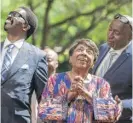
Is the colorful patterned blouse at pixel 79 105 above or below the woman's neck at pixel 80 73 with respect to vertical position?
below

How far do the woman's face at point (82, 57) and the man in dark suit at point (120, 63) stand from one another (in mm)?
812

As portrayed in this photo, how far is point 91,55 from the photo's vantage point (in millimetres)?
5188

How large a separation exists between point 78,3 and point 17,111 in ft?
25.0

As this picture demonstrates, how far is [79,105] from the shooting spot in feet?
16.5

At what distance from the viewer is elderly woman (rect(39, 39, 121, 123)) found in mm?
4988

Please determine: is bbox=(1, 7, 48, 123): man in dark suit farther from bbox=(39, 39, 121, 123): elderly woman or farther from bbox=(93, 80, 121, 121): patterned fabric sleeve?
bbox=(93, 80, 121, 121): patterned fabric sleeve

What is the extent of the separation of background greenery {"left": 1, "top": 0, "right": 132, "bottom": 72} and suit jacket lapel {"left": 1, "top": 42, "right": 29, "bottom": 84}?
5406 millimetres

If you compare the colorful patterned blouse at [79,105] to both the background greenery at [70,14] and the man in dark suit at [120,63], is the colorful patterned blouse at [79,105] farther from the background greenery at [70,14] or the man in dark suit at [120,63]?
the background greenery at [70,14]

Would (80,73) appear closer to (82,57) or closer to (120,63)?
(82,57)

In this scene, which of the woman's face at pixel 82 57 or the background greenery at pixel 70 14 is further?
the background greenery at pixel 70 14

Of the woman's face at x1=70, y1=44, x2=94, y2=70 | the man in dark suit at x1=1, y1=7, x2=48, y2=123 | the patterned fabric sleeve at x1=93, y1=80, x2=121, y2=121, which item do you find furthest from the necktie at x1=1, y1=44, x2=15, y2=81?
the patterned fabric sleeve at x1=93, y1=80, x2=121, y2=121

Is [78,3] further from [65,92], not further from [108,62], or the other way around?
[65,92]

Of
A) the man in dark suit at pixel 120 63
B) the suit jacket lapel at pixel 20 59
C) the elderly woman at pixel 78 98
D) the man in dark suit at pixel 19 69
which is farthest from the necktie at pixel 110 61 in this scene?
the elderly woman at pixel 78 98

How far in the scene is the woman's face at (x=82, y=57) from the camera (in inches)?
201
